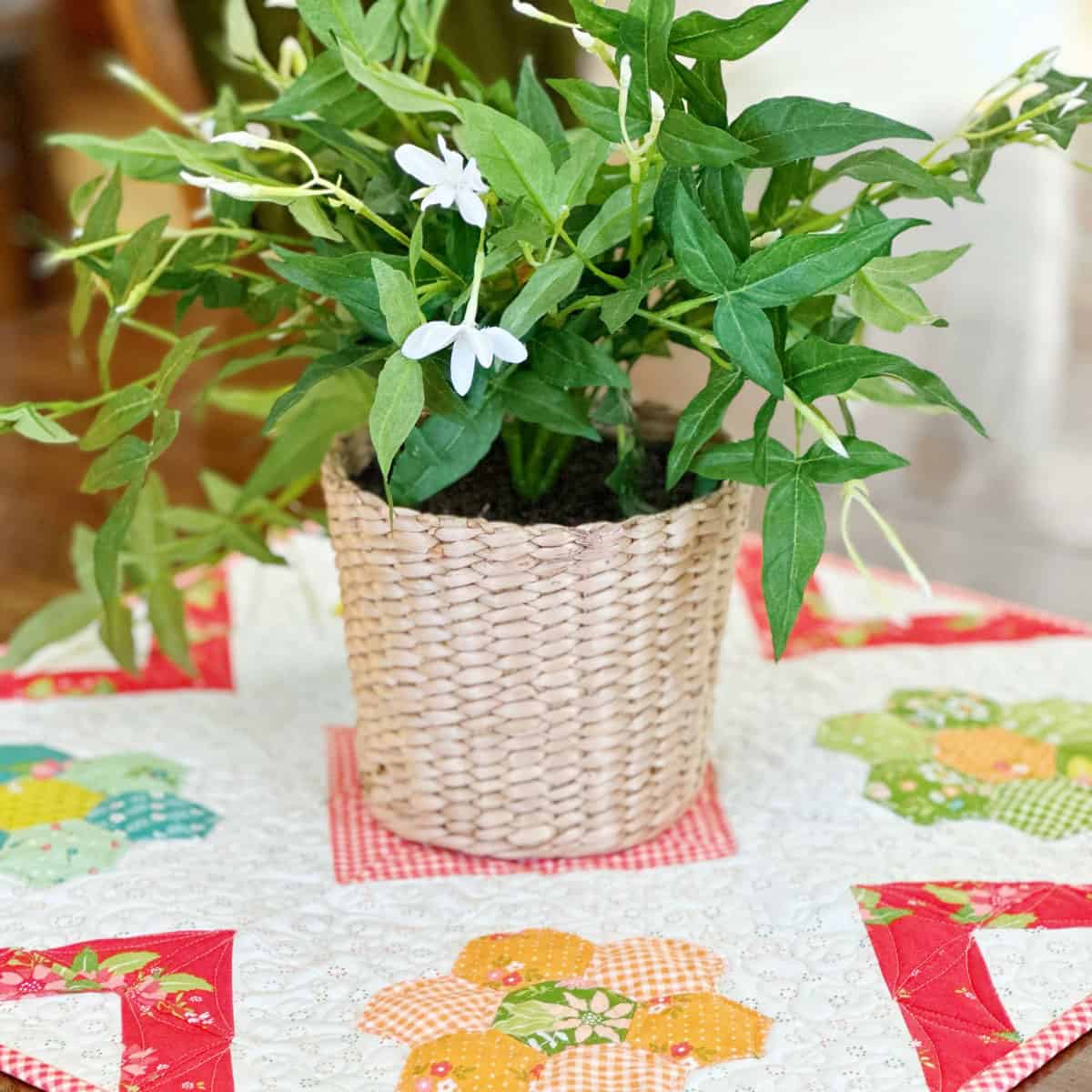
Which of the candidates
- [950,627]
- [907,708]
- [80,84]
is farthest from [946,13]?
[80,84]

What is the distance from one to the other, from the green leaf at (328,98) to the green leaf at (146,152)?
0.15 feet

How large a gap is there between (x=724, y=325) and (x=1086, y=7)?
121 cm

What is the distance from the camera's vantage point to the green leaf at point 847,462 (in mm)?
647

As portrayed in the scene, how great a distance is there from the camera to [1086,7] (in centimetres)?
161

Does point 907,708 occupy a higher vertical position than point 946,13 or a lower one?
lower

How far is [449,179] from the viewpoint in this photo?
1.99 ft

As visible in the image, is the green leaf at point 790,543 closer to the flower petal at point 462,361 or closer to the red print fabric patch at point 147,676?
the flower petal at point 462,361

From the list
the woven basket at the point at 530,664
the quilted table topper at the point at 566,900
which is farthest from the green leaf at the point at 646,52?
the quilted table topper at the point at 566,900

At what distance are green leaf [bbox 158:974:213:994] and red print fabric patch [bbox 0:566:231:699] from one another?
27cm

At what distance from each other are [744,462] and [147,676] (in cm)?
51

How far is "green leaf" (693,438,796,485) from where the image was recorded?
0.67 metres

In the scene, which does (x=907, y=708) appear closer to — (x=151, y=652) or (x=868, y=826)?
(x=868, y=826)

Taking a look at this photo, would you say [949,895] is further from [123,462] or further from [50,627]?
[50,627]

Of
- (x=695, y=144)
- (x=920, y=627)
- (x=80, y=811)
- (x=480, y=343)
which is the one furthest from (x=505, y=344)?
(x=920, y=627)
